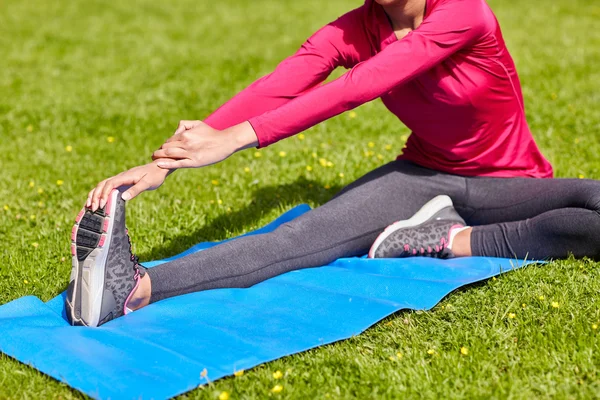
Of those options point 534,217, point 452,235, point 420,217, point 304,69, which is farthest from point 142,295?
point 534,217

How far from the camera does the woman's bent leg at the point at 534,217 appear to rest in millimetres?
3572

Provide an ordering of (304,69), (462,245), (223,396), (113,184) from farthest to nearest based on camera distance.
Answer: (462,245)
(304,69)
(113,184)
(223,396)

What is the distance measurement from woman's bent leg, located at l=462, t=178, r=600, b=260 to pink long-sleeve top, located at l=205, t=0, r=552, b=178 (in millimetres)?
119

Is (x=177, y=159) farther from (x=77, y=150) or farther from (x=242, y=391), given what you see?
(x=77, y=150)

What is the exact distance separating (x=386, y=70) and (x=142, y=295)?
138 centimetres

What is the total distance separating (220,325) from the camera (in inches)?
122

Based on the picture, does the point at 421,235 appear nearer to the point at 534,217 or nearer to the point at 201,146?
the point at 534,217

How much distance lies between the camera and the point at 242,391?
2658 mm

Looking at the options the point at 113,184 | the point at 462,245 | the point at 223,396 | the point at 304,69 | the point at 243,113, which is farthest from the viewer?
the point at 462,245

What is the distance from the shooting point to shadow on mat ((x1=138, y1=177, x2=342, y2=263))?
4.18 meters

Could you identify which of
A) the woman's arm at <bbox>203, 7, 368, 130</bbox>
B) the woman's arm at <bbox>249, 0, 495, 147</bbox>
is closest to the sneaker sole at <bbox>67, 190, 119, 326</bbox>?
the woman's arm at <bbox>249, 0, 495, 147</bbox>

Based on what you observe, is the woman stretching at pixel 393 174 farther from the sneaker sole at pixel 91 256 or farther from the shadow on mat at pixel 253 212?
the shadow on mat at pixel 253 212

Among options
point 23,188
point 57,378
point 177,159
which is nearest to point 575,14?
point 23,188

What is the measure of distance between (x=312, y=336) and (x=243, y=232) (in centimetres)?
146
